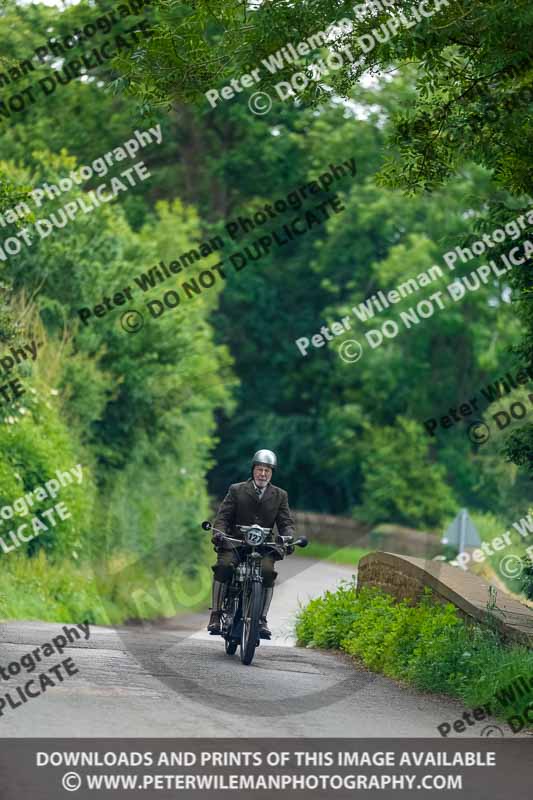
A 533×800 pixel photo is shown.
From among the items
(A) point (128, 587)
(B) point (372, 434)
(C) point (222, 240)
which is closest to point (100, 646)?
(A) point (128, 587)

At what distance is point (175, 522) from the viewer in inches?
1363

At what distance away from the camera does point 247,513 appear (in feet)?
44.7

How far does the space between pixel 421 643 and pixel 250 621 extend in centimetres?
160

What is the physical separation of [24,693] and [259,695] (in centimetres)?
188
